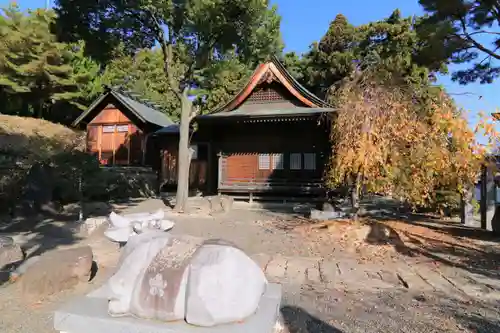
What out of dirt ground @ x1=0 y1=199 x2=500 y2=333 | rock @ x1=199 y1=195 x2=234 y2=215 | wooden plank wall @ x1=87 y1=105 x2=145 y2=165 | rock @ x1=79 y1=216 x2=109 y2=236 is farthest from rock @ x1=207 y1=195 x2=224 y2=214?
wooden plank wall @ x1=87 y1=105 x2=145 y2=165

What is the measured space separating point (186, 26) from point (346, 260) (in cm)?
979

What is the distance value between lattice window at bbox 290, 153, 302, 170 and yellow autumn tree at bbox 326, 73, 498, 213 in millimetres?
7405

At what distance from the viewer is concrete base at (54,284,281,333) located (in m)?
2.70

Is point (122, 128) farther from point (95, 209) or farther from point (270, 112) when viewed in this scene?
point (270, 112)

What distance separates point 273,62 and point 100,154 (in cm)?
1332

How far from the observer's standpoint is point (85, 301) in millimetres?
3180

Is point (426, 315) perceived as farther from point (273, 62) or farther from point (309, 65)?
point (309, 65)

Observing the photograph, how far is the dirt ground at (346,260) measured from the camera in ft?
14.7

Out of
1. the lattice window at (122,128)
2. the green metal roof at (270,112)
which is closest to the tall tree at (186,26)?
the green metal roof at (270,112)

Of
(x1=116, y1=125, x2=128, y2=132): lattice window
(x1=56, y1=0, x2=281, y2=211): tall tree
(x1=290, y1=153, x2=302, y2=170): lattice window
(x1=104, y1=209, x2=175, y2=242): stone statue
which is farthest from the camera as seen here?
(x1=116, y1=125, x2=128, y2=132): lattice window

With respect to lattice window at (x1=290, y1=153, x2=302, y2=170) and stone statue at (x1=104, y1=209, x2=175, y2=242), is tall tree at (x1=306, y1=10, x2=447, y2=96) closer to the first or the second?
lattice window at (x1=290, y1=153, x2=302, y2=170)

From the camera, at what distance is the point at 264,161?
1759 cm

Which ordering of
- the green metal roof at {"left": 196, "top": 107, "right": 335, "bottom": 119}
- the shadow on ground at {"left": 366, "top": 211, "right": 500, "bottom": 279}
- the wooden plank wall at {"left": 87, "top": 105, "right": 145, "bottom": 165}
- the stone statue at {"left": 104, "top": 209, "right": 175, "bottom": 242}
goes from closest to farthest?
the stone statue at {"left": 104, "top": 209, "right": 175, "bottom": 242} < the shadow on ground at {"left": 366, "top": 211, "right": 500, "bottom": 279} < the green metal roof at {"left": 196, "top": 107, "right": 335, "bottom": 119} < the wooden plank wall at {"left": 87, "top": 105, "right": 145, "bottom": 165}

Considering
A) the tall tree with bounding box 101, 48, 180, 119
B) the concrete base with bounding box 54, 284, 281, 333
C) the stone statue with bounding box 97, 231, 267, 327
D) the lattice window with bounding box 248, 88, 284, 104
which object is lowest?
the concrete base with bounding box 54, 284, 281, 333
